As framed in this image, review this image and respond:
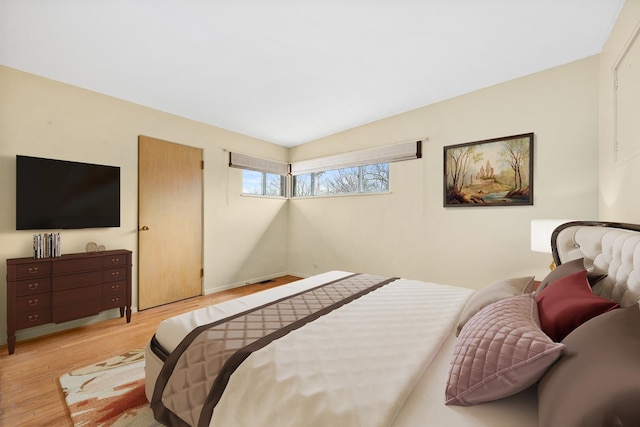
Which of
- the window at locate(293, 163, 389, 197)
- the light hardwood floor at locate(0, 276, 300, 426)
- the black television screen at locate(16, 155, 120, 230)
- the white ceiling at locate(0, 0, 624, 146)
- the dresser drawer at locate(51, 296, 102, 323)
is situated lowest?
the light hardwood floor at locate(0, 276, 300, 426)

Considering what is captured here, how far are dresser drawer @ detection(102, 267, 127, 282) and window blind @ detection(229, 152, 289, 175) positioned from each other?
6.82ft

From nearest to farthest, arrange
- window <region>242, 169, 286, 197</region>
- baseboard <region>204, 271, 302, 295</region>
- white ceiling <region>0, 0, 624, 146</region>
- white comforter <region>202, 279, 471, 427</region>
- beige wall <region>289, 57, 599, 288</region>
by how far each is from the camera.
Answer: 1. white comforter <region>202, 279, 471, 427</region>
2. white ceiling <region>0, 0, 624, 146</region>
3. beige wall <region>289, 57, 599, 288</region>
4. baseboard <region>204, 271, 302, 295</region>
5. window <region>242, 169, 286, 197</region>

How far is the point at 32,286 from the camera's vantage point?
2.39m

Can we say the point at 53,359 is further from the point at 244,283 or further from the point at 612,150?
the point at 612,150

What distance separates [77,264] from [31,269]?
0.30 m

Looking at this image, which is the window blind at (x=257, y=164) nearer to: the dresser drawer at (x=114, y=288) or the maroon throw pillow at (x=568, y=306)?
the dresser drawer at (x=114, y=288)

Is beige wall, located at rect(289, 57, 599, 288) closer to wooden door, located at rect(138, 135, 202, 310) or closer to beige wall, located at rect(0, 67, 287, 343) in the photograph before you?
beige wall, located at rect(0, 67, 287, 343)

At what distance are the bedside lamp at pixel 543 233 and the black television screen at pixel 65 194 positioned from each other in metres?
4.24

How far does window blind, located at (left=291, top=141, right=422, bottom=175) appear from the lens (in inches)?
144

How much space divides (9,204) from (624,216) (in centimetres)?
510

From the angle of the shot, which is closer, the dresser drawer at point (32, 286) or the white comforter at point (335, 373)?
the white comforter at point (335, 373)

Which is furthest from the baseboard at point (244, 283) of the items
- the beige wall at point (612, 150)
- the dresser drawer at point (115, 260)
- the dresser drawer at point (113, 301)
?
the beige wall at point (612, 150)

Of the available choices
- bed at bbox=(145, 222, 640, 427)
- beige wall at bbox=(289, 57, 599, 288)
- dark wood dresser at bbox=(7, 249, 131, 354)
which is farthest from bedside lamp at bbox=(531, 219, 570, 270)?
dark wood dresser at bbox=(7, 249, 131, 354)

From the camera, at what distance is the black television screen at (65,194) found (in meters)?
2.55
